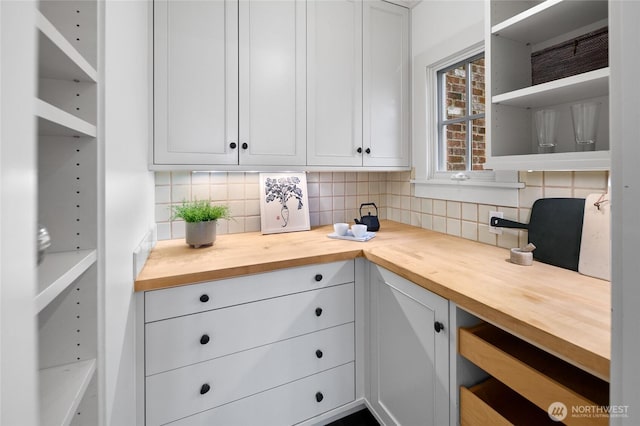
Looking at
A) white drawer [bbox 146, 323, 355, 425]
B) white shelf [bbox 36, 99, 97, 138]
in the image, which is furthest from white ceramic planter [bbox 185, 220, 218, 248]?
white shelf [bbox 36, 99, 97, 138]

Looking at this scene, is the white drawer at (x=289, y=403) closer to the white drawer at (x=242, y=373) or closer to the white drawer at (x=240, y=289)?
the white drawer at (x=242, y=373)

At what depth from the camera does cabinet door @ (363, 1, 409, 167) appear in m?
2.01

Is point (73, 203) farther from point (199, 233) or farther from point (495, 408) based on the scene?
point (495, 408)

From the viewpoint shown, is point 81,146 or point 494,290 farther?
point 494,290

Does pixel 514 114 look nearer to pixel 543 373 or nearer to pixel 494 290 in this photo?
pixel 494 290

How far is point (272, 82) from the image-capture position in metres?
1.73

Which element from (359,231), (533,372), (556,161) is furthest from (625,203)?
(359,231)

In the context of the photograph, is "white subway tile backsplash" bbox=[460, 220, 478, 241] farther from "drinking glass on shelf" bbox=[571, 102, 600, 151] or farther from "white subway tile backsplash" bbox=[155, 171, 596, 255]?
"drinking glass on shelf" bbox=[571, 102, 600, 151]

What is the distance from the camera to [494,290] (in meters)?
1.01

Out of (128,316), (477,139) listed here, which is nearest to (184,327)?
(128,316)

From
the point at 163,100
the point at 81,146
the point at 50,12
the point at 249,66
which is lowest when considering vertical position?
the point at 81,146

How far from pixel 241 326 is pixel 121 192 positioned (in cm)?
77

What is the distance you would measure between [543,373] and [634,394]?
481 millimetres

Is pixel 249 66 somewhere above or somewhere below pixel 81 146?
above
